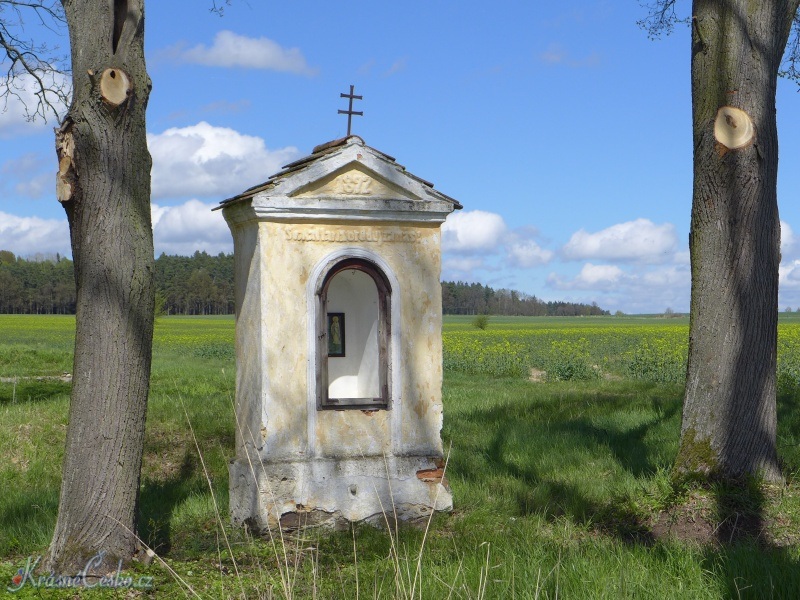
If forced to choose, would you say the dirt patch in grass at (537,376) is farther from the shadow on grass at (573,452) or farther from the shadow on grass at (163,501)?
the shadow on grass at (163,501)

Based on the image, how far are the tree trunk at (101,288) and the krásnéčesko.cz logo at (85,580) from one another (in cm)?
4

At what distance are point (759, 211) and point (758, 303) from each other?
79 cm

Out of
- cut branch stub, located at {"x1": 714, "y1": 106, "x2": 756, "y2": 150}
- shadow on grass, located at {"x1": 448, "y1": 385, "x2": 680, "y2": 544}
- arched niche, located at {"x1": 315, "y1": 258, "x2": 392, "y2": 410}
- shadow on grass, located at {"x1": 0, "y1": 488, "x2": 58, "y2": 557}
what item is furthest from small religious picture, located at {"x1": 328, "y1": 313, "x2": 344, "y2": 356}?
cut branch stub, located at {"x1": 714, "y1": 106, "x2": 756, "y2": 150}

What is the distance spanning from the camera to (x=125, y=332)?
19.8 ft

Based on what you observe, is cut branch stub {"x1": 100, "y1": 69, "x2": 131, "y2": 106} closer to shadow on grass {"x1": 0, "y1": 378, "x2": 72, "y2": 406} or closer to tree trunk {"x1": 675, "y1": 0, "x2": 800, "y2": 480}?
tree trunk {"x1": 675, "y1": 0, "x2": 800, "y2": 480}

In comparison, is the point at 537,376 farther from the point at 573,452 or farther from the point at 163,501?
the point at 163,501

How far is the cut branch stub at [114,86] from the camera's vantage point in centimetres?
597

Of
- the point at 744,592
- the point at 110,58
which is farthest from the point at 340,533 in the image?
the point at 110,58

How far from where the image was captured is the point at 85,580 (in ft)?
19.4

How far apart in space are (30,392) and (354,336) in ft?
25.2

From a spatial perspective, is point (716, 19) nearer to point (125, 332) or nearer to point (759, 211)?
point (759, 211)

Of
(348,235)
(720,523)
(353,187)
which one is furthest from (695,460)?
(353,187)

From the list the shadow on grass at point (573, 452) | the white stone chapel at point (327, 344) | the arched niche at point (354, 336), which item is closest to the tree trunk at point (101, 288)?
the white stone chapel at point (327, 344)

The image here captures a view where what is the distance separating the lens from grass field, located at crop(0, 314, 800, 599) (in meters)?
5.27
